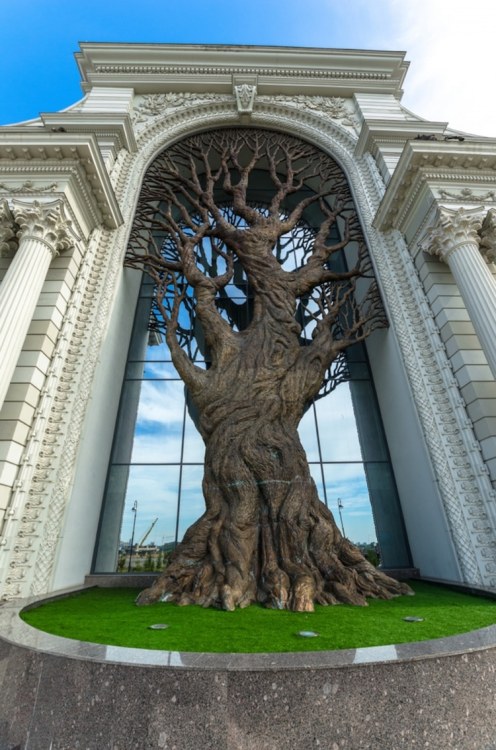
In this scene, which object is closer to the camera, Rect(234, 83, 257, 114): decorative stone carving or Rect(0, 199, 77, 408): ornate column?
Rect(0, 199, 77, 408): ornate column

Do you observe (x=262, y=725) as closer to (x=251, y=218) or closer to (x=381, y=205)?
(x=251, y=218)

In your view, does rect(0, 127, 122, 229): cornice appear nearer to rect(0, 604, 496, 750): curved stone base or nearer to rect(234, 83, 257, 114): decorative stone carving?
rect(234, 83, 257, 114): decorative stone carving

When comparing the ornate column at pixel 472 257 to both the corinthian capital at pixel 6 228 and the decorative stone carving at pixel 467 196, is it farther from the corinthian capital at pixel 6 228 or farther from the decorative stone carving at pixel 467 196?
the corinthian capital at pixel 6 228

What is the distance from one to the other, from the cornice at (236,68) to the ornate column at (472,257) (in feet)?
36.3

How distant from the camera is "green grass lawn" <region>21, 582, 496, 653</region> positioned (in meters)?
3.21

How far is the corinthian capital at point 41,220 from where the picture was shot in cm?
757

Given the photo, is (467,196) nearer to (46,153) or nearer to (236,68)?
(46,153)

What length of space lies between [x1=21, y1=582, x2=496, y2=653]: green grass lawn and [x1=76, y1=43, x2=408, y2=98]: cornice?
18.5 meters

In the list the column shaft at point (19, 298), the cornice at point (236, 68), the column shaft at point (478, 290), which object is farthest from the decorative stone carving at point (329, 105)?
the column shaft at point (19, 298)

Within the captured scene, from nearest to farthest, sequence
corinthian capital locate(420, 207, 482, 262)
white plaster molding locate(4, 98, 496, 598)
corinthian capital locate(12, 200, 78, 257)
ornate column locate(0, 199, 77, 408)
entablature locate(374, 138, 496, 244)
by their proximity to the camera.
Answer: white plaster molding locate(4, 98, 496, 598) < ornate column locate(0, 199, 77, 408) < corinthian capital locate(12, 200, 78, 257) < corinthian capital locate(420, 207, 482, 262) < entablature locate(374, 138, 496, 244)

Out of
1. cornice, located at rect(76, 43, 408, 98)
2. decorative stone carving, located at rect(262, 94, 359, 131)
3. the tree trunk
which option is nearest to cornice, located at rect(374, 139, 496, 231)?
decorative stone carving, located at rect(262, 94, 359, 131)

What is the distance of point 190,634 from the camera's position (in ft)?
11.5

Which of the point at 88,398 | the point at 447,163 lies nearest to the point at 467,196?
the point at 447,163

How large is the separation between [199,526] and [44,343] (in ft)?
15.9
